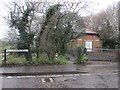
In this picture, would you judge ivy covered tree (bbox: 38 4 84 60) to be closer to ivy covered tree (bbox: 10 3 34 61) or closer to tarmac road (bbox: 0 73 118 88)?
ivy covered tree (bbox: 10 3 34 61)

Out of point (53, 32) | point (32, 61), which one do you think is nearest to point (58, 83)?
point (32, 61)

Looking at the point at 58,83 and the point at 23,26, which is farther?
the point at 23,26

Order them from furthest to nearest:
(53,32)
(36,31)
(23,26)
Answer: (53,32) < (36,31) < (23,26)

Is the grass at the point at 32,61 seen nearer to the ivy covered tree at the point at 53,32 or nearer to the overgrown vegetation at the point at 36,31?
the overgrown vegetation at the point at 36,31

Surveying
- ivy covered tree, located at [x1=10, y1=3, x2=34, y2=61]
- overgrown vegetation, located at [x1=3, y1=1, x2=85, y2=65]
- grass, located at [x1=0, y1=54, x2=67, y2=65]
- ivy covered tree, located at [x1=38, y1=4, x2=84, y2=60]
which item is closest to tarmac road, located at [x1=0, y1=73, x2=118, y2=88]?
grass, located at [x1=0, y1=54, x2=67, y2=65]

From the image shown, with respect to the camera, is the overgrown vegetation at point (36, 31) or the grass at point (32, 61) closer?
the grass at point (32, 61)

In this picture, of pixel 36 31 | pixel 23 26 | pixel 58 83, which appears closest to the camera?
pixel 58 83

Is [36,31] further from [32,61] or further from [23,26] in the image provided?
[32,61]

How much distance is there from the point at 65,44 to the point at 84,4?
4807 mm

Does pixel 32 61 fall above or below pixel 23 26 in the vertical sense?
below

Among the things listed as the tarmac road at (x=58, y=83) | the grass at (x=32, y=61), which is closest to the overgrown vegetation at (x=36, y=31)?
the grass at (x=32, y=61)

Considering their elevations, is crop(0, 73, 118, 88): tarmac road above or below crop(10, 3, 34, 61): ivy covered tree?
below

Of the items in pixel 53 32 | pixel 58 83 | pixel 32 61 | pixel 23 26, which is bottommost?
pixel 58 83

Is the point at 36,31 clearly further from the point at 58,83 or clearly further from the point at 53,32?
the point at 58,83
